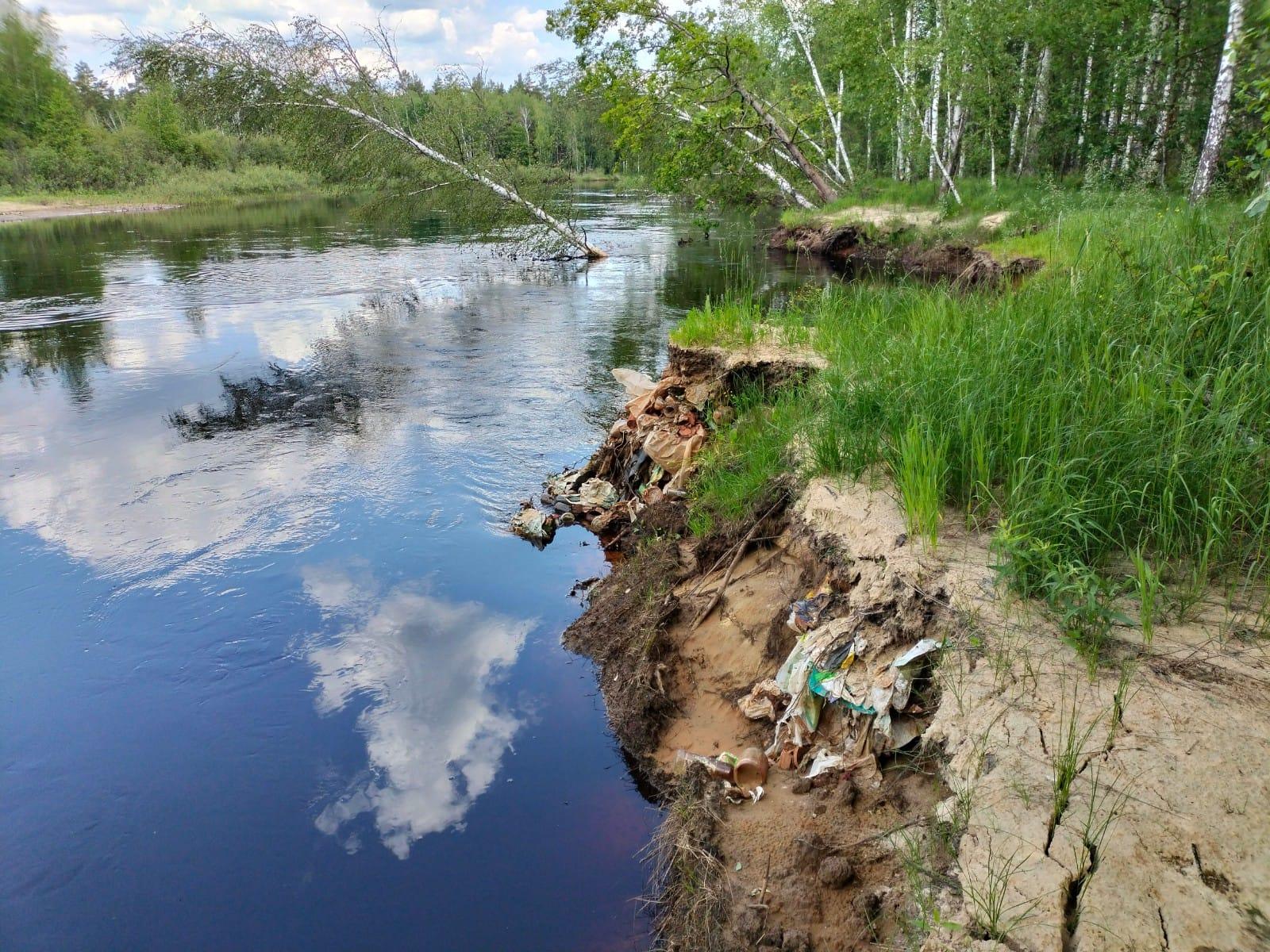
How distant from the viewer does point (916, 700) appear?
10.2 feet

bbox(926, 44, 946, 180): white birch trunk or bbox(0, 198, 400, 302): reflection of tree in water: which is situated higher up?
bbox(926, 44, 946, 180): white birch trunk

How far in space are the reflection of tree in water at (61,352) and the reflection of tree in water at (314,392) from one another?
A: 205 cm

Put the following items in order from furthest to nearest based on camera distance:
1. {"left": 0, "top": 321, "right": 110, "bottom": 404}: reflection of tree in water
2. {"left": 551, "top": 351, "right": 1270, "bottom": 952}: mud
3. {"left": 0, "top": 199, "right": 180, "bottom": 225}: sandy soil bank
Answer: {"left": 0, "top": 199, "right": 180, "bottom": 225}: sandy soil bank
{"left": 0, "top": 321, "right": 110, "bottom": 404}: reflection of tree in water
{"left": 551, "top": 351, "right": 1270, "bottom": 952}: mud

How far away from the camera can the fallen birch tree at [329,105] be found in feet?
56.2

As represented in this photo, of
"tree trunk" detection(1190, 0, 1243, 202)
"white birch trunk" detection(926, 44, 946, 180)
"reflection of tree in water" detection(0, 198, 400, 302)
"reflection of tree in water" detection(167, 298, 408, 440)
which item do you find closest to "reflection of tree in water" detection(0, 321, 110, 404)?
"reflection of tree in water" detection(167, 298, 408, 440)

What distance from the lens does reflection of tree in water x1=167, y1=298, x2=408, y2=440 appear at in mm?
9508

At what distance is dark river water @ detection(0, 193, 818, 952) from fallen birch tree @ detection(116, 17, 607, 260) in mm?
8253

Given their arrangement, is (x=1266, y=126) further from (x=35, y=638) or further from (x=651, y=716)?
(x=35, y=638)

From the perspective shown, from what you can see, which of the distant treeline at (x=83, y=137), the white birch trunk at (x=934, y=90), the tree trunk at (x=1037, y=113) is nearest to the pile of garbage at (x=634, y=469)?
the white birch trunk at (x=934, y=90)

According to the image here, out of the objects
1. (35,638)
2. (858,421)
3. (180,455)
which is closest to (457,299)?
(180,455)

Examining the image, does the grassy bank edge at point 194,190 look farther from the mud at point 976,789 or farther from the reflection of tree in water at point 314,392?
the mud at point 976,789

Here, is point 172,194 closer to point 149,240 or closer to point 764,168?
point 149,240

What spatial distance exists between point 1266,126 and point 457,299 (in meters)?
15.0

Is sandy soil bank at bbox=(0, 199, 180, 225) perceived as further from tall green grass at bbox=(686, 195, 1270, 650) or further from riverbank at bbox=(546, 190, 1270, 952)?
tall green grass at bbox=(686, 195, 1270, 650)
